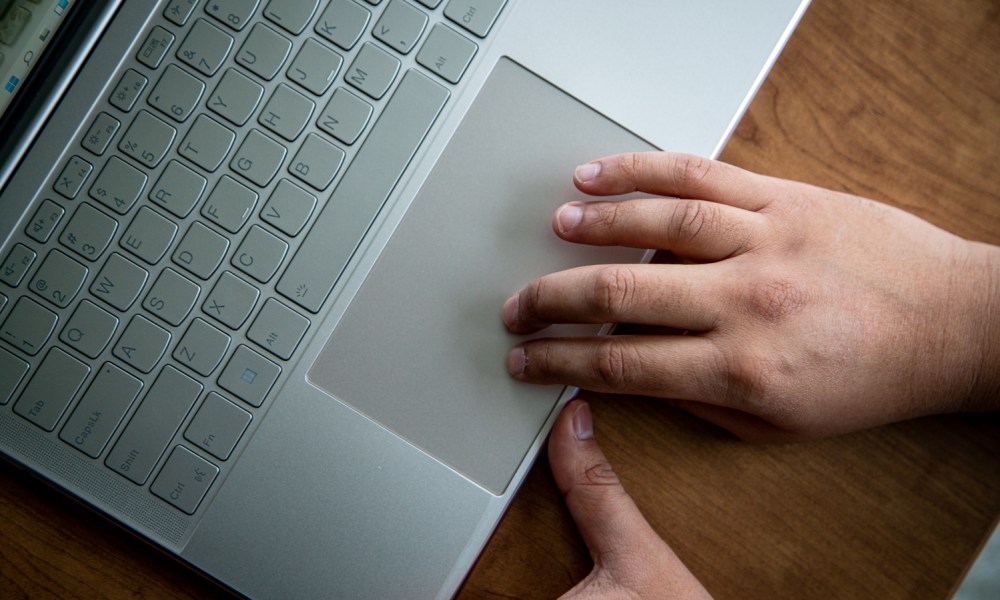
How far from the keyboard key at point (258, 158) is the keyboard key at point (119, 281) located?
0.10 meters

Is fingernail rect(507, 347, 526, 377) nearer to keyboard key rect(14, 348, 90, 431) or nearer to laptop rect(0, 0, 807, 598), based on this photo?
laptop rect(0, 0, 807, 598)

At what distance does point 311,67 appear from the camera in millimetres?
494

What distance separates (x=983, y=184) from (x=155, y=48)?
66 centimetres

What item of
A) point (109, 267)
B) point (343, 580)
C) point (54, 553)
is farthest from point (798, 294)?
point (54, 553)

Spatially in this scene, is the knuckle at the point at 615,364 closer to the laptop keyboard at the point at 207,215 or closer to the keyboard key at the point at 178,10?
the laptop keyboard at the point at 207,215

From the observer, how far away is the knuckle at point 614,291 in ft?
1.53

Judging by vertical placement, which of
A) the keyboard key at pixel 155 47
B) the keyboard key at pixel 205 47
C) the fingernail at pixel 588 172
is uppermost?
the fingernail at pixel 588 172

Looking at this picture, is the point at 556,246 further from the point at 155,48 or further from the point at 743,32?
the point at 155,48

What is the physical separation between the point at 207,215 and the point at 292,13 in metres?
0.16

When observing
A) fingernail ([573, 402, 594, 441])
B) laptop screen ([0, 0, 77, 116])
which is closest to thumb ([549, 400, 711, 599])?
fingernail ([573, 402, 594, 441])

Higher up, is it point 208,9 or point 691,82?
point 691,82

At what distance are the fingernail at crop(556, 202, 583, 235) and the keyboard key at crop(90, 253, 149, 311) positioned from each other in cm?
30

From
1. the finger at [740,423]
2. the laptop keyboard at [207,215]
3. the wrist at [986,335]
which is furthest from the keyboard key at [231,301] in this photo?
the wrist at [986,335]

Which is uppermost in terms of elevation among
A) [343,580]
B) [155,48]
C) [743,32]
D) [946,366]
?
[743,32]
